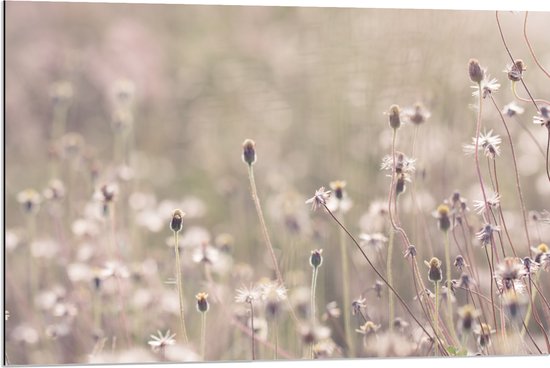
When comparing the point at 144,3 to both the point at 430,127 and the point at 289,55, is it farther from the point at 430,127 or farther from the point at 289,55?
the point at 430,127

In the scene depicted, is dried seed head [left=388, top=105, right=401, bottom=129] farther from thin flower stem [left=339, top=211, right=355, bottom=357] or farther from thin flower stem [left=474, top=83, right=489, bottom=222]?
thin flower stem [left=339, top=211, right=355, bottom=357]

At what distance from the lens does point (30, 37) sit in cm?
211

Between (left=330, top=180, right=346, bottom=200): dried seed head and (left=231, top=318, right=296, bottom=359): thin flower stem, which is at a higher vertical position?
(left=330, top=180, right=346, bottom=200): dried seed head

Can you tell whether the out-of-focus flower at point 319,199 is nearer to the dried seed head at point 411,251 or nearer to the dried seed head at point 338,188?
the dried seed head at point 338,188

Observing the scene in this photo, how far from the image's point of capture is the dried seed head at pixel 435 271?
2.13m

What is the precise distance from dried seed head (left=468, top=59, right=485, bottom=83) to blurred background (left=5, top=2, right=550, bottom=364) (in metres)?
0.05

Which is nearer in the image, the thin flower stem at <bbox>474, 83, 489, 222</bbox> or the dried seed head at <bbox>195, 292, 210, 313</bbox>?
the dried seed head at <bbox>195, 292, 210, 313</bbox>

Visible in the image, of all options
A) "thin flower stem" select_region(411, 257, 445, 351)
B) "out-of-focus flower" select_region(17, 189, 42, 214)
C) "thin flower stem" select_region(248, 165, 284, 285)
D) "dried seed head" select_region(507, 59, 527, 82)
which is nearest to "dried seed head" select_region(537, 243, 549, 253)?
"thin flower stem" select_region(411, 257, 445, 351)

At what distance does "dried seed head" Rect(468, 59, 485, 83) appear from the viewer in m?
2.20

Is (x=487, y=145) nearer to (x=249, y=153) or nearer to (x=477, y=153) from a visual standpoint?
(x=477, y=153)

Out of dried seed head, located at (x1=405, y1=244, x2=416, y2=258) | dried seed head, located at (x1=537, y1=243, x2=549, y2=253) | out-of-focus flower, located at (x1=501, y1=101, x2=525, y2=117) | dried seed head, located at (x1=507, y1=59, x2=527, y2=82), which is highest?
dried seed head, located at (x1=507, y1=59, x2=527, y2=82)

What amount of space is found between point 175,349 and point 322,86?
2.57 feet

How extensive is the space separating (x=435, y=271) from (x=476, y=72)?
0.53 metres

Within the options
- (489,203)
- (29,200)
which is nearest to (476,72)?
(489,203)
